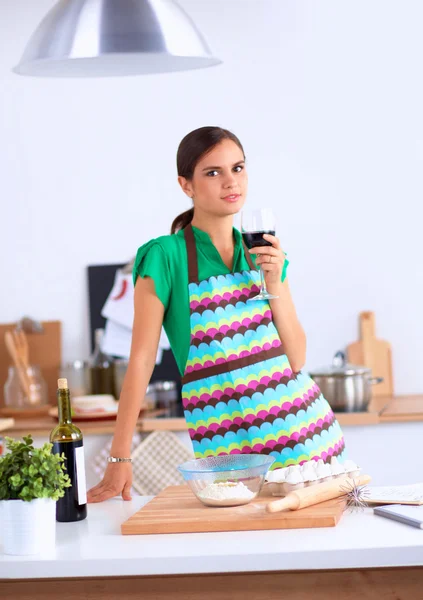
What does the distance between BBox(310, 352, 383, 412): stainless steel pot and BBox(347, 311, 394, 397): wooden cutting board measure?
385 mm

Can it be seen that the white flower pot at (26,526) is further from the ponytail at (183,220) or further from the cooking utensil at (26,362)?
the cooking utensil at (26,362)

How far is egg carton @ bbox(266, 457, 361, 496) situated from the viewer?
5.38ft

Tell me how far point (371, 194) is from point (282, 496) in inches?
91.2

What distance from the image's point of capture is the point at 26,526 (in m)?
1.43

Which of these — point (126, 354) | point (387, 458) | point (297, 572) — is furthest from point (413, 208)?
point (297, 572)

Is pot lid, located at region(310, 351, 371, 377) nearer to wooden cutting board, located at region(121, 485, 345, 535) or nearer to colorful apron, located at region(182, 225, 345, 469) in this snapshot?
colorful apron, located at region(182, 225, 345, 469)

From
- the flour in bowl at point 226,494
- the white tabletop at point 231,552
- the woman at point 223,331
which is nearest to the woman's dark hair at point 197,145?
the woman at point 223,331

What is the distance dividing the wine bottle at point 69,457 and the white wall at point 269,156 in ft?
7.30

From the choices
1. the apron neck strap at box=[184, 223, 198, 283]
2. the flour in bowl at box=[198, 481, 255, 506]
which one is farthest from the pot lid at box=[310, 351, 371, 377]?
the flour in bowl at box=[198, 481, 255, 506]

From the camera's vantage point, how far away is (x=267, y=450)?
2014mm

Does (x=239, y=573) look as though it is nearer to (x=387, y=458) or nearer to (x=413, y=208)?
(x=387, y=458)

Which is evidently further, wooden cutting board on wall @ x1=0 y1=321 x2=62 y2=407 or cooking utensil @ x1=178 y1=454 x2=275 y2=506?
wooden cutting board on wall @ x1=0 y1=321 x2=62 y2=407

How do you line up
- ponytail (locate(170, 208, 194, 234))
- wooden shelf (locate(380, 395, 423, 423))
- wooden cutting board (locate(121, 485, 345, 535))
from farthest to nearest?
wooden shelf (locate(380, 395, 423, 423)) → ponytail (locate(170, 208, 194, 234)) → wooden cutting board (locate(121, 485, 345, 535))

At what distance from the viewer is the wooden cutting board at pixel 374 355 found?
12.3ft
